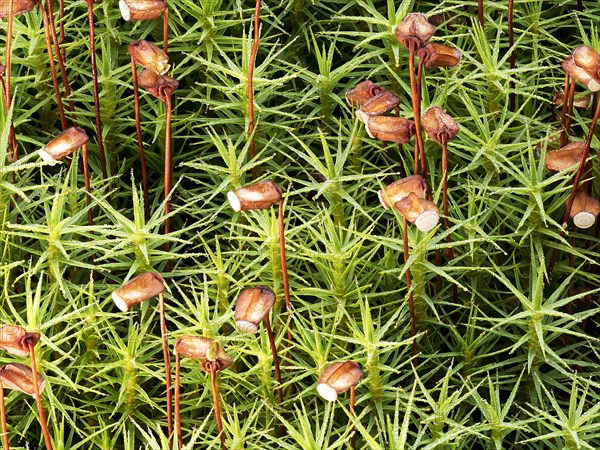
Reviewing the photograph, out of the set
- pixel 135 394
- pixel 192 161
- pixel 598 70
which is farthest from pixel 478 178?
pixel 135 394

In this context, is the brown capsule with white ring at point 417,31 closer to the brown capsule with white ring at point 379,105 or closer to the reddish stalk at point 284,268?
the brown capsule with white ring at point 379,105

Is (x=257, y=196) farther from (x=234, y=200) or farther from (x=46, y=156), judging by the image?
(x=46, y=156)

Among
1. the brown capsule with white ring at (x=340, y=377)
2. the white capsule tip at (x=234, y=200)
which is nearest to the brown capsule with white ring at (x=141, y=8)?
the white capsule tip at (x=234, y=200)

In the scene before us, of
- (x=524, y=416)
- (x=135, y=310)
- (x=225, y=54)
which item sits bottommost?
(x=524, y=416)

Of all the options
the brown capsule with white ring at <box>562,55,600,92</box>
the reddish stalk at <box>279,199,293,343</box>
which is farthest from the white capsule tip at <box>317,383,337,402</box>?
the brown capsule with white ring at <box>562,55,600,92</box>

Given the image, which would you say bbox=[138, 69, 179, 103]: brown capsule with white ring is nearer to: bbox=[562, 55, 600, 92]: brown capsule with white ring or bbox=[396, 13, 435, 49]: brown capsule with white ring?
bbox=[396, 13, 435, 49]: brown capsule with white ring

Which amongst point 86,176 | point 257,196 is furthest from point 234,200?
point 86,176

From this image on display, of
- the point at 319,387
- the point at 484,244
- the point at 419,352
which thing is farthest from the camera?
the point at 484,244

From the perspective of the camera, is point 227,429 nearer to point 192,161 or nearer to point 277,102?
point 192,161
